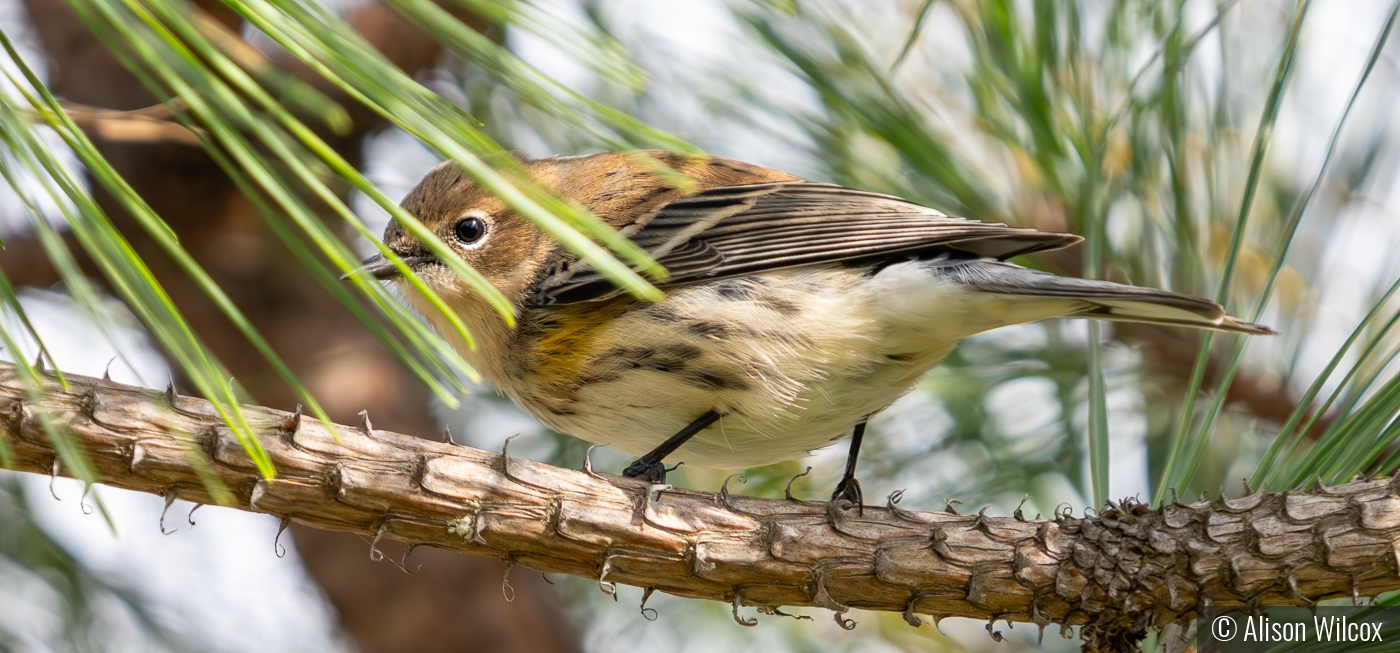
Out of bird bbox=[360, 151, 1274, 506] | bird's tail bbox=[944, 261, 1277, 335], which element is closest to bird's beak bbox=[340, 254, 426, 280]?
bird bbox=[360, 151, 1274, 506]

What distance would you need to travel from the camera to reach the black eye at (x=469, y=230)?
3.00 meters

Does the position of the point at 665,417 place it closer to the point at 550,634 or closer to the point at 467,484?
the point at 467,484

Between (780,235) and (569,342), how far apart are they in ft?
1.98

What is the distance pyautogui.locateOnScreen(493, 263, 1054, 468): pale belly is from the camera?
2.43 m

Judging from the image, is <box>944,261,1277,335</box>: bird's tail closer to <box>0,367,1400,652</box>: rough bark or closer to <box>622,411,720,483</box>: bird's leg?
<box>0,367,1400,652</box>: rough bark

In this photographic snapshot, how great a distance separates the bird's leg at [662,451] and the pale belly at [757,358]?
2cm

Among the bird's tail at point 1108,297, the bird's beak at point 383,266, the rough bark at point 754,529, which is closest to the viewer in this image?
the rough bark at point 754,529

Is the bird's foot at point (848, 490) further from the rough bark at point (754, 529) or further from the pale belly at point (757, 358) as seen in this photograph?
the rough bark at point (754, 529)

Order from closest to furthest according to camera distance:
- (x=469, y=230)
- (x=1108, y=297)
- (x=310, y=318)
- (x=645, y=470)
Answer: (x=1108, y=297) → (x=645, y=470) → (x=469, y=230) → (x=310, y=318)

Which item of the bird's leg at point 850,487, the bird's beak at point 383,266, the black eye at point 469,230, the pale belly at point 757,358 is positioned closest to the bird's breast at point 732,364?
the pale belly at point 757,358

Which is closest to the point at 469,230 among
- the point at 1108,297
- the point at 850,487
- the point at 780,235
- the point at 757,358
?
the point at 780,235

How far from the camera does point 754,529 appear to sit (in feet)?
5.88

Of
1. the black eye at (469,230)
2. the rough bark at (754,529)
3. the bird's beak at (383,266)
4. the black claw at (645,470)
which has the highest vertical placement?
the black eye at (469,230)

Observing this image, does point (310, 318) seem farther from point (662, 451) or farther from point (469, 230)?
point (662, 451)
